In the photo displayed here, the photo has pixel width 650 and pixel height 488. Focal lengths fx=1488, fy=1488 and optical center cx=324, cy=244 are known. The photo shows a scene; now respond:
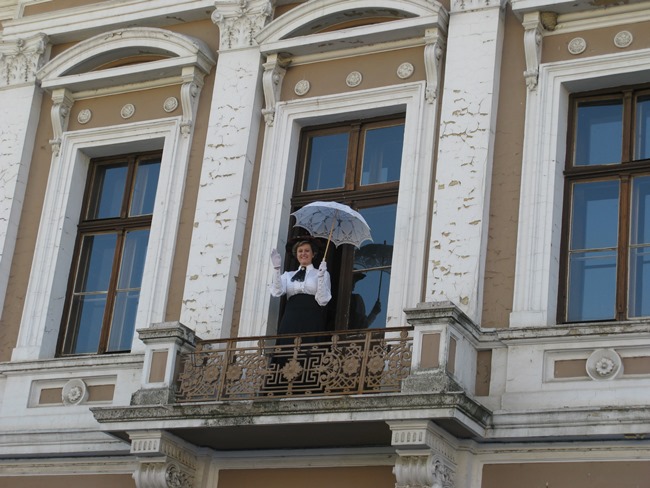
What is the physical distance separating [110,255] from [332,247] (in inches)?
107

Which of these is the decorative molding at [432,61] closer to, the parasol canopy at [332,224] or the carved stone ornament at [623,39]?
the parasol canopy at [332,224]

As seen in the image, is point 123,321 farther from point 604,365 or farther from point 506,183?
point 604,365

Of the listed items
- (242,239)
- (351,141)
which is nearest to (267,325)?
(242,239)

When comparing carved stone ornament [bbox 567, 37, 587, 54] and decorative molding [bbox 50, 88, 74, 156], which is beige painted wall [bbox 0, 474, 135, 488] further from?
carved stone ornament [bbox 567, 37, 587, 54]

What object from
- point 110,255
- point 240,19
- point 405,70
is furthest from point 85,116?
point 405,70

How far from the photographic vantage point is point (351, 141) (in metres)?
14.6

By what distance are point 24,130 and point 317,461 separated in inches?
214

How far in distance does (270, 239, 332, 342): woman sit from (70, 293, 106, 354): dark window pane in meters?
2.45

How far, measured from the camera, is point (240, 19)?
15.4 metres

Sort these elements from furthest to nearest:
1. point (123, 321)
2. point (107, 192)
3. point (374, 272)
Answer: point (107, 192)
point (123, 321)
point (374, 272)

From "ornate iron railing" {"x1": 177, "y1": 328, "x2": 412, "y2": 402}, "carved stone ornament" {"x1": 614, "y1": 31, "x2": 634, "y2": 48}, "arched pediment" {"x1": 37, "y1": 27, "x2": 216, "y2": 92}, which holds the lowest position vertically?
"ornate iron railing" {"x1": 177, "y1": 328, "x2": 412, "y2": 402}

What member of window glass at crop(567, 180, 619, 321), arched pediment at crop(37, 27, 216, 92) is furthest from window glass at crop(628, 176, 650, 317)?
arched pediment at crop(37, 27, 216, 92)

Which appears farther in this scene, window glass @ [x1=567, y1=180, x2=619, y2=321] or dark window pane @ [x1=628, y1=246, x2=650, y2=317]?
window glass @ [x1=567, y1=180, x2=619, y2=321]

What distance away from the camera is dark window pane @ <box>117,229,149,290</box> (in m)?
15.2
